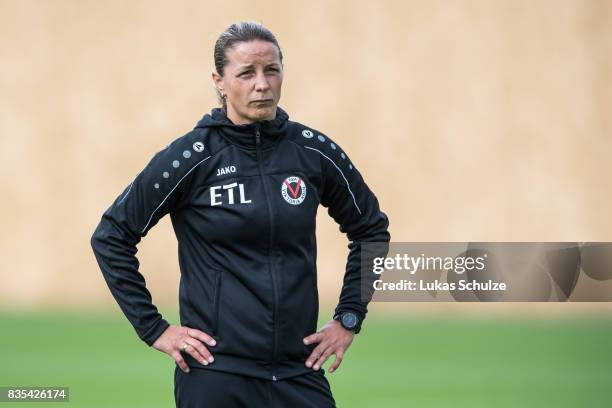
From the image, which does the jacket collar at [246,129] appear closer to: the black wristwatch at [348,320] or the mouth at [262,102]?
the mouth at [262,102]

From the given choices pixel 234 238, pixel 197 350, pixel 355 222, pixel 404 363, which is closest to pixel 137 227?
pixel 234 238

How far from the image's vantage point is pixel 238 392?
3836 mm

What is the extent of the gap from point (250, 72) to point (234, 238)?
0.58m

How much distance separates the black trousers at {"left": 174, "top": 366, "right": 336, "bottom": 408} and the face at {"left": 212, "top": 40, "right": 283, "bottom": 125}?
2.88 feet

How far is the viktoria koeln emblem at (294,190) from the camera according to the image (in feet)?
13.0

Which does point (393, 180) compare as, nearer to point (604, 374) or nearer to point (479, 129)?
point (479, 129)

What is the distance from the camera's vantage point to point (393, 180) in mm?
12648

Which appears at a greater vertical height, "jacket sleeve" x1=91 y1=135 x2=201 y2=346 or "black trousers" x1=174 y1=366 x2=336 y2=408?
"jacket sleeve" x1=91 y1=135 x2=201 y2=346

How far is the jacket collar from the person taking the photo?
3.95 m

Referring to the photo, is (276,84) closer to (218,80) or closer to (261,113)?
(261,113)

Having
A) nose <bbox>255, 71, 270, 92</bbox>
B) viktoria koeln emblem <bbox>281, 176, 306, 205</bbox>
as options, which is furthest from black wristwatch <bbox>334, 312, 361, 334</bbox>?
nose <bbox>255, 71, 270, 92</bbox>

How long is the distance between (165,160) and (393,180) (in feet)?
29.1

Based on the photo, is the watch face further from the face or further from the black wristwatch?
the face

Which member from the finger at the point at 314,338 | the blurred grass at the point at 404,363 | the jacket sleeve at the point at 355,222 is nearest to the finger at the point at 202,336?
the finger at the point at 314,338
